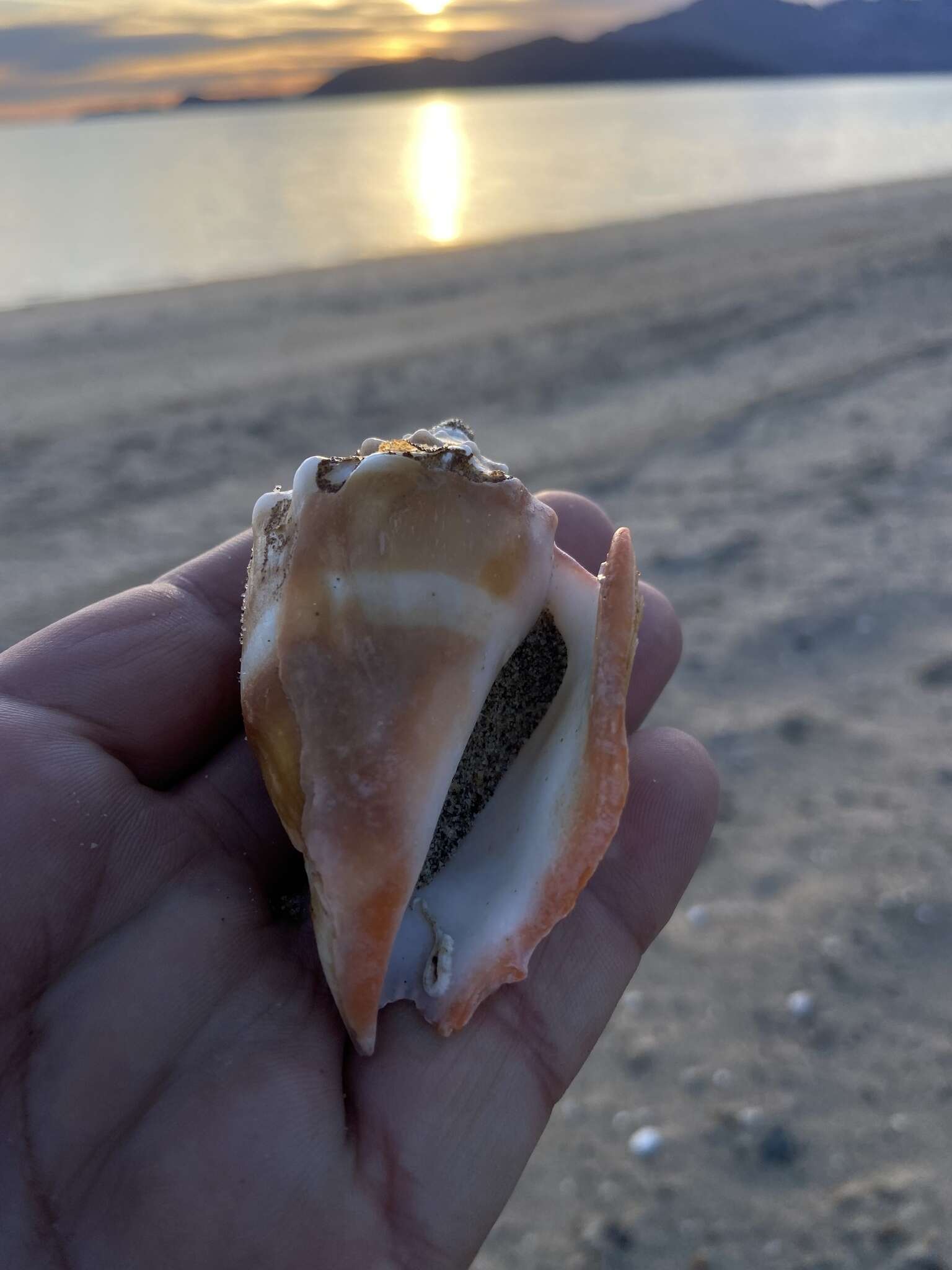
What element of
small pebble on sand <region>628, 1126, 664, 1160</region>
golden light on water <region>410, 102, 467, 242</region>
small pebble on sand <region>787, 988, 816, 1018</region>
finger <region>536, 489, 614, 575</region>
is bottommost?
small pebble on sand <region>628, 1126, 664, 1160</region>

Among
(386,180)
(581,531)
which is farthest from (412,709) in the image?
(386,180)

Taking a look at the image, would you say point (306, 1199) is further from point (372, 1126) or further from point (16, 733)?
point (16, 733)

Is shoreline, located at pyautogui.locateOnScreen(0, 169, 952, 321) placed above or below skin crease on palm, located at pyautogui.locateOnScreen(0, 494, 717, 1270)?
below

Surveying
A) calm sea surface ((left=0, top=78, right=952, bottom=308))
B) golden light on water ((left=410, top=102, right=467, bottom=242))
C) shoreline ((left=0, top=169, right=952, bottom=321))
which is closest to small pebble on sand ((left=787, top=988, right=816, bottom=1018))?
shoreline ((left=0, top=169, right=952, bottom=321))

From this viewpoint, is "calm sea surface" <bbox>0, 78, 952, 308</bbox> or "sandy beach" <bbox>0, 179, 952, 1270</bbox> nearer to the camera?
"sandy beach" <bbox>0, 179, 952, 1270</bbox>

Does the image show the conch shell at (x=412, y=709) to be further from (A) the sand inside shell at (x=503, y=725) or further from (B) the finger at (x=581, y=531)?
(B) the finger at (x=581, y=531)

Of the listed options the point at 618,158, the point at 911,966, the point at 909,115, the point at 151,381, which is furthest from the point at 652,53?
the point at 911,966

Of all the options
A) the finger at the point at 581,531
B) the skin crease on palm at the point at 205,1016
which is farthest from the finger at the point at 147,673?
the finger at the point at 581,531

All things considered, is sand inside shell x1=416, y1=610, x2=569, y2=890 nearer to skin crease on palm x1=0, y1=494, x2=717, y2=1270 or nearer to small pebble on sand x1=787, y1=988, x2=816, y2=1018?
skin crease on palm x1=0, y1=494, x2=717, y2=1270
